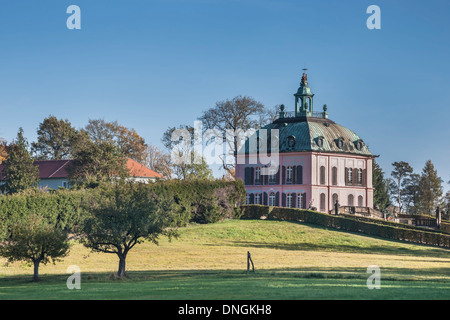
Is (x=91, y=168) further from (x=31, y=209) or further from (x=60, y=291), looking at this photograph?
(x=60, y=291)

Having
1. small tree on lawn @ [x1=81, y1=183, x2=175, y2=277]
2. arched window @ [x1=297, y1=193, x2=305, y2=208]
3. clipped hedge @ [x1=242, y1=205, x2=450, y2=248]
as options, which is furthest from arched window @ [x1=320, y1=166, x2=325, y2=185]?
small tree on lawn @ [x1=81, y1=183, x2=175, y2=277]

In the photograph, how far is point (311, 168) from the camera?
7062cm

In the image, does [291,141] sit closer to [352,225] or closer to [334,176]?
[334,176]

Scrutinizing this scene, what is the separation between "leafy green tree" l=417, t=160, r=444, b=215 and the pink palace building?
83.0ft

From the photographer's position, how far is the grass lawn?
21484 mm

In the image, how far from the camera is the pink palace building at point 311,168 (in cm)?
7094

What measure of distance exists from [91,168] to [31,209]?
22520 millimetres

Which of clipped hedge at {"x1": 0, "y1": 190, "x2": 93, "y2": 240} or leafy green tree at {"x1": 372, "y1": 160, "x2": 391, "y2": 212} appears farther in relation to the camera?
leafy green tree at {"x1": 372, "y1": 160, "x2": 391, "y2": 212}

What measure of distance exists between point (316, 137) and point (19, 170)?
31559 millimetres

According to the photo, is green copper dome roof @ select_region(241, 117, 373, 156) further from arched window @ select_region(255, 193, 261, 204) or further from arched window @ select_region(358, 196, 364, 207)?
arched window @ select_region(255, 193, 261, 204)

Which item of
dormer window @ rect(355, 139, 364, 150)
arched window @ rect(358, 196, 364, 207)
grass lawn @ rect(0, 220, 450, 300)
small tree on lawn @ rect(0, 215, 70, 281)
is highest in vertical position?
dormer window @ rect(355, 139, 364, 150)

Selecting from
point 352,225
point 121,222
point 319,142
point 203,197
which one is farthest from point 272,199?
point 121,222

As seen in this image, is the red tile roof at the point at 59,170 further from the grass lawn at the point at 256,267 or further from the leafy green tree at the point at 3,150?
the grass lawn at the point at 256,267
